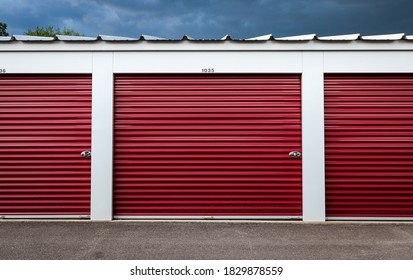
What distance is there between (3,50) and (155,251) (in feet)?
16.9

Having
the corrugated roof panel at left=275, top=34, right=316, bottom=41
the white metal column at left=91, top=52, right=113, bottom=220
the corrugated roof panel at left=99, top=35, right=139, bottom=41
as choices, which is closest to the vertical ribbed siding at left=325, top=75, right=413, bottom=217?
the corrugated roof panel at left=275, top=34, right=316, bottom=41

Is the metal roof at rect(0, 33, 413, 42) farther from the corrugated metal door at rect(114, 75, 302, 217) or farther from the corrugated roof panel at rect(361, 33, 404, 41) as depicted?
the corrugated metal door at rect(114, 75, 302, 217)

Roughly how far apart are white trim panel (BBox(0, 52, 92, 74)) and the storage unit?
0.07 feet

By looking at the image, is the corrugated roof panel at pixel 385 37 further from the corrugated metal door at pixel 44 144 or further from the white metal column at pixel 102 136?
the corrugated metal door at pixel 44 144

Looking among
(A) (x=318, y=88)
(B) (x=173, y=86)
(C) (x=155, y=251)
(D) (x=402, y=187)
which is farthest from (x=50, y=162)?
(D) (x=402, y=187)

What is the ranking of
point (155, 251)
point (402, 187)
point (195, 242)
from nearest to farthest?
point (155, 251), point (195, 242), point (402, 187)

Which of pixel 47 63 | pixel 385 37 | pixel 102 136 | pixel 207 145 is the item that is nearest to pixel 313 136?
pixel 207 145

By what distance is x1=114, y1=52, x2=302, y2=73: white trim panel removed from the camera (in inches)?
268

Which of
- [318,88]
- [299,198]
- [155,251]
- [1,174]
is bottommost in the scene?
[155,251]

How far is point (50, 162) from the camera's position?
683 centimetres

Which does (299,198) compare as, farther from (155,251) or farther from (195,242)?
(155,251)

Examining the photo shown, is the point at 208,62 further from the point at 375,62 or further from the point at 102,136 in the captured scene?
the point at 375,62

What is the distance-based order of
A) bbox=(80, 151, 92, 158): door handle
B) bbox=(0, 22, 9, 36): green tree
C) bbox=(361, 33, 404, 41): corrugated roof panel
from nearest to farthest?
bbox=(361, 33, 404, 41): corrugated roof panel, bbox=(80, 151, 92, 158): door handle, bbox=(0, 22, 9, 36): green tree

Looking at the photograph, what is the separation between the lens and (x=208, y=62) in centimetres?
683
